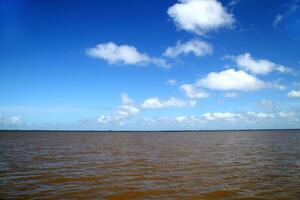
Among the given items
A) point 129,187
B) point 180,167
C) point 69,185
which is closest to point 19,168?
point 69,185

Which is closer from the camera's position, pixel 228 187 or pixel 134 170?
pixel 228 187

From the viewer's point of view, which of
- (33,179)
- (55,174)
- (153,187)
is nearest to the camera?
(153,187)

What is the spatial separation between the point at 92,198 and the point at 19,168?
10897 mm

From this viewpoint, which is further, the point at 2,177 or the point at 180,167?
the point at 180,167

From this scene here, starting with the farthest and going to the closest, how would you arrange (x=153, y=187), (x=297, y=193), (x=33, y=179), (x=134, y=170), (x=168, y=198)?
(x=134, y=170) < (x=33, y=179) < (x=153, y=187) < (x=297, y=193) < (x=168, y=198)

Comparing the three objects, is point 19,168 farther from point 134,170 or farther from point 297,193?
point 297,193

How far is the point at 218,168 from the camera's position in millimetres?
20516

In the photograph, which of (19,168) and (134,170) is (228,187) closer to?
(134,170)

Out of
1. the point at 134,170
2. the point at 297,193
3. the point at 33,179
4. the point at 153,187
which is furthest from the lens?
the point at 134,170

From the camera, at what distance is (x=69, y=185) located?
1462cm

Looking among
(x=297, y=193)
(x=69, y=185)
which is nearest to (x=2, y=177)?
→ (x=69, y=185)

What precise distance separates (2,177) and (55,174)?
10.2ft

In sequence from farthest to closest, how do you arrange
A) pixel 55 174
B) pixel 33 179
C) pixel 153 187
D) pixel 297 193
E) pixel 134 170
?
pixel 134 170 < pixel 55 174 < pixel 33 179 < pixel 153 187 < pixel 297 193

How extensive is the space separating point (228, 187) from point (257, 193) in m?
1.61
